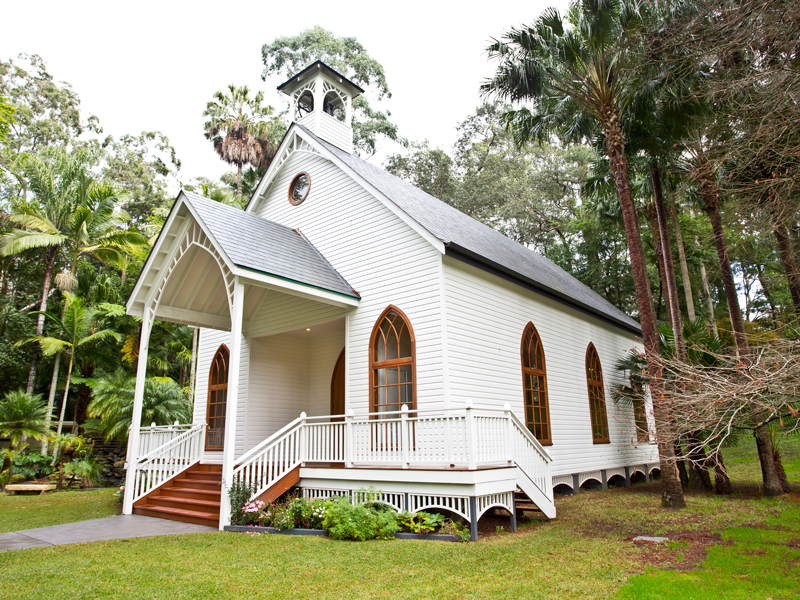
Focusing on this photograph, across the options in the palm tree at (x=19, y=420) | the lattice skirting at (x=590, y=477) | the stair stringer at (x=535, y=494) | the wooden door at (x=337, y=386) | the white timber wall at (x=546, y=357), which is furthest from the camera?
the palm tree at (x=19, y=420)

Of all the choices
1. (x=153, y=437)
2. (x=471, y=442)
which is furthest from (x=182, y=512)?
(x=471, y=442)

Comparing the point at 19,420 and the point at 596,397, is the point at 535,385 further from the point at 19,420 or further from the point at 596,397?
the point at 19,420

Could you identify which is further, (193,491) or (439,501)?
(193,491)

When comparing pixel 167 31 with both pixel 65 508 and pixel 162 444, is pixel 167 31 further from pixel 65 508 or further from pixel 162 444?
pixel 65 508

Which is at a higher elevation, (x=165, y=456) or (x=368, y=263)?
(x=368, y=263)

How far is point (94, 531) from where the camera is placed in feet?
29.9

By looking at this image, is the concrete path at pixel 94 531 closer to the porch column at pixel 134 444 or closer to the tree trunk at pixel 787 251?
the porch column at pixel 134 444

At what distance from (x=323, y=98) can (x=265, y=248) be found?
6.55m

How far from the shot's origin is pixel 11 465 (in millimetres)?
17125

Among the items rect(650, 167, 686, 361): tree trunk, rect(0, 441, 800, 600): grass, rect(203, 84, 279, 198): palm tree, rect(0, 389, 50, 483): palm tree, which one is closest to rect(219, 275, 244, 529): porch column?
rect(0, 441, 800, 600): grass

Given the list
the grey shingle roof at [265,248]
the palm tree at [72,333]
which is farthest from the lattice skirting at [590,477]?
the palm tree at [72,333]

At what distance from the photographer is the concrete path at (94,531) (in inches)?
323

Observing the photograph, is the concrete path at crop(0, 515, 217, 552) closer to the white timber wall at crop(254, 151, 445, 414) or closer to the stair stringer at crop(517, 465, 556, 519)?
the white timber wall at crop(254, 151, 445, 414)

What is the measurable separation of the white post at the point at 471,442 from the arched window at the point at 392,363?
2098mm
